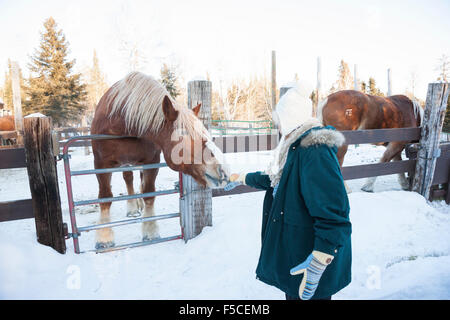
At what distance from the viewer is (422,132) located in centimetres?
447

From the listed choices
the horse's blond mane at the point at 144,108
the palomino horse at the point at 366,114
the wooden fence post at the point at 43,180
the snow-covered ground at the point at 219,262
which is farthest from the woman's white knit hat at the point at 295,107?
the palomino horse at the point at 366,114

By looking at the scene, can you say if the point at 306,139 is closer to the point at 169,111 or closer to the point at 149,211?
the point at 169,111

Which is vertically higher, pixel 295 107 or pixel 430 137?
pixel 295 107

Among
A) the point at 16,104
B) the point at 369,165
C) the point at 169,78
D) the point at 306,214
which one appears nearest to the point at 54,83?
the point at 169,78

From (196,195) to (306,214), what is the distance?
202cm

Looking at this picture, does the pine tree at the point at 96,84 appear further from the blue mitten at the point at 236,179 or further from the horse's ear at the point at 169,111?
the blue mitten at the point at 236,179

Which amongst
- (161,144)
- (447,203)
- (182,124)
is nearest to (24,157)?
(161,144)

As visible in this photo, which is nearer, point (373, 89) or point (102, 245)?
point (102, 245)

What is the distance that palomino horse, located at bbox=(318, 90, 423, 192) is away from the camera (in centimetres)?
546

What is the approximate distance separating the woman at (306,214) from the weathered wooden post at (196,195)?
5.60ft

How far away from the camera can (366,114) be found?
553cm

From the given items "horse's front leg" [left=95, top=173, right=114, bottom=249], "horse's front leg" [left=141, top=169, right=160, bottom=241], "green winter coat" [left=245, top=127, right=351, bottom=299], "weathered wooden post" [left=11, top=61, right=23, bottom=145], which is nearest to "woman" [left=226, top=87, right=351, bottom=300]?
"green winter coat" [left=245, top=127, right=351, bottom=299]

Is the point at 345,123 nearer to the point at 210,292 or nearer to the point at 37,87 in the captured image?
the point at 210,292

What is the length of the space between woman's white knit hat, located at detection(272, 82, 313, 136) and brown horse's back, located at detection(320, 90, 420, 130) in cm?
437
